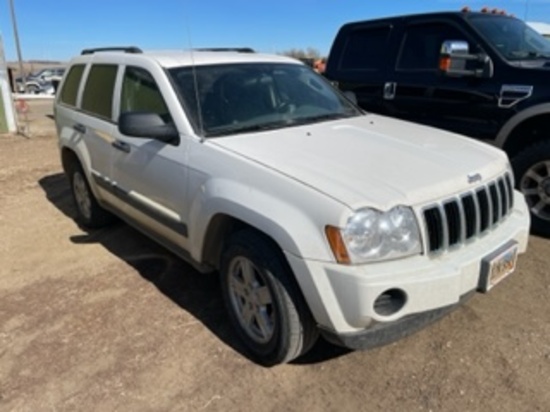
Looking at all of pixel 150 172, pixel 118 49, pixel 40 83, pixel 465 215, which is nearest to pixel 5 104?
pixel 118 49

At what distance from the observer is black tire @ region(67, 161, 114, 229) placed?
16.6ft

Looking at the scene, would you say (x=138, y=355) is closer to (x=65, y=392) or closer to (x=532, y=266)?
(x=65, y=392)

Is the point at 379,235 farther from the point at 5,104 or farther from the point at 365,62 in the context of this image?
the point at 5,104

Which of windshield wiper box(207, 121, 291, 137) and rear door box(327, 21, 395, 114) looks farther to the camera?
rear door box(327, 21, 395, 114)

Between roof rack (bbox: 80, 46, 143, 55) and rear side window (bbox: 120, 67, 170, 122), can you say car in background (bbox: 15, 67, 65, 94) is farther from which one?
rear side window (bbox: 120, 67, 170, 122)

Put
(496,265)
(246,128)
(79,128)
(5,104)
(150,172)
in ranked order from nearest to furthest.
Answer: (496,265)
(246,128)
(150,172)
(79,128)
(5,104)

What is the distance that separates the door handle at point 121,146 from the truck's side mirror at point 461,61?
9.74ft

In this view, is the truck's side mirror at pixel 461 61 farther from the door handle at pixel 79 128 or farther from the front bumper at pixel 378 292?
the door handle at pixel 79 128

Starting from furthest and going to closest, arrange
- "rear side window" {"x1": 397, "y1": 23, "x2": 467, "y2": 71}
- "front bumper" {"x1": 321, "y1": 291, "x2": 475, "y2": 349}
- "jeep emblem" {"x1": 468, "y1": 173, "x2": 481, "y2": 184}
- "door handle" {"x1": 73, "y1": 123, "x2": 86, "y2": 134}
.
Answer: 1. "rear side window" {"x1": 397, "y1": 23, "x2": 467, "y2": 71}
2. "door handle" {"x1": 73, "y1": 123, "x2": 86, "y2": 134}
3. "jeep emblem" {"x1": 468, "y1": 173, "x2": 481, "y2": 184}
4. "front bumper" {"x1": 321, "y1": 291, "x2": 475, "y2": 349}

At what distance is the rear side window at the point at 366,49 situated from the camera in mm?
5652

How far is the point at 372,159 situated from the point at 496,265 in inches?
33.9

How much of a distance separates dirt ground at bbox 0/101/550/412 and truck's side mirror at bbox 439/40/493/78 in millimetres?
1655

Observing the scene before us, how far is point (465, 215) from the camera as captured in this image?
106 inches

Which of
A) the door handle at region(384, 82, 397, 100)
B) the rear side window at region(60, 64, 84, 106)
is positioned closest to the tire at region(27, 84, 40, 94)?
the rear side window at region(60, 64, 84, 106)
